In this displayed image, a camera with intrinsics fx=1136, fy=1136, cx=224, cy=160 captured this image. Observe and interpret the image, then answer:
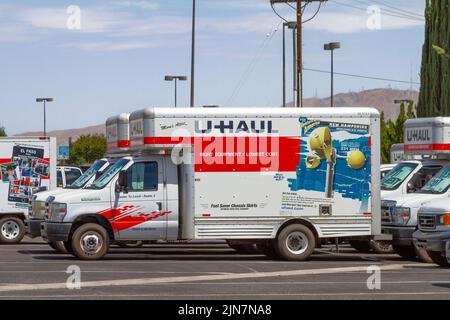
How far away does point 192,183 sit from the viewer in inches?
894

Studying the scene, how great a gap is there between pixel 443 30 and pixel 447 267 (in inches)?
1325

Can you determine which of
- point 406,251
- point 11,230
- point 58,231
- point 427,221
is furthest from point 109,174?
point 11,230

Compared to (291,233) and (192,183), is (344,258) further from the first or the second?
(192,183)

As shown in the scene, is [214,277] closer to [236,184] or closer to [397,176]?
[236,184]

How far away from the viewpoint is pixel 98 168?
78.0ft

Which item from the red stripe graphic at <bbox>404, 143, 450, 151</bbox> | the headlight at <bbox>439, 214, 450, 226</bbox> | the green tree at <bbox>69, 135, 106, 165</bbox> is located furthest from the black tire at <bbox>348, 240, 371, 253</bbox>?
the green tree at <bbox>69, 135, 106, 165</bbox>

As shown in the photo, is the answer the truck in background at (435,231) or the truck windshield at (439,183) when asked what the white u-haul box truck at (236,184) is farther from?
the truck in background at (435,231)

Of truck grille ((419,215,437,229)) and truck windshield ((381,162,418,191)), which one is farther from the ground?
truck windshield ((381,162,418,191))

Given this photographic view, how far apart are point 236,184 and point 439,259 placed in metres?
4.26

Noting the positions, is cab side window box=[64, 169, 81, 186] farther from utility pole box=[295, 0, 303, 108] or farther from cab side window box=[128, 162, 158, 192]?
utility pole box=[295, 0, 303, 108]

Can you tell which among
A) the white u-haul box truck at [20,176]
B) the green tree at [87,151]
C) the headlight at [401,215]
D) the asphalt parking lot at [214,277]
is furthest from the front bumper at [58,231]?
the green tree at [87,151]

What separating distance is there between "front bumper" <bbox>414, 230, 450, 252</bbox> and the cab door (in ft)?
16.7

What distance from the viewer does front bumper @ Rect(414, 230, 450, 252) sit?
20.6 metres
